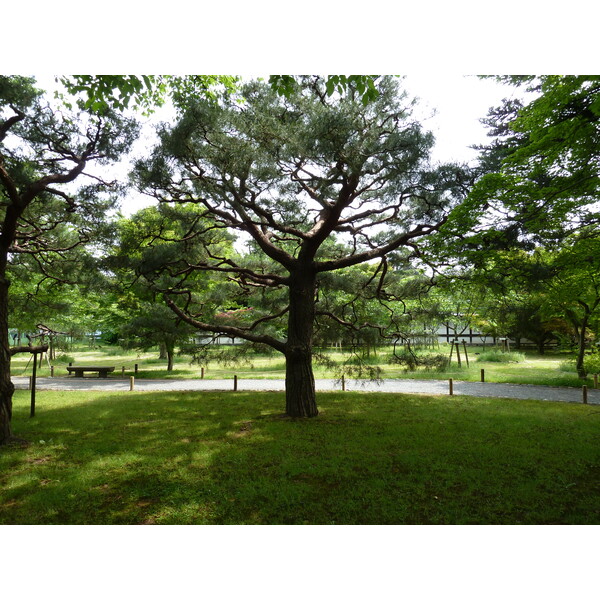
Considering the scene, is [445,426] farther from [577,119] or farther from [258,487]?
[577,119]

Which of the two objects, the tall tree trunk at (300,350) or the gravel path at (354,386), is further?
the gravel path at (354,386)

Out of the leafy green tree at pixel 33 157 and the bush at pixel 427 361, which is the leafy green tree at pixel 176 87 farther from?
the bush at pixel 427 361

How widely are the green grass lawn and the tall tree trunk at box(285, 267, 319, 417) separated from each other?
0.63 meters

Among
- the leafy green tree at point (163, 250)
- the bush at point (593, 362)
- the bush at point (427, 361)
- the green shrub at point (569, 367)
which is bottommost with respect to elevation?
the green shrub at point (569, 367)

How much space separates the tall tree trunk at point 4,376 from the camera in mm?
6785

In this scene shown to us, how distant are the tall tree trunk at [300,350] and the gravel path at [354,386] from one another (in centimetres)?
395

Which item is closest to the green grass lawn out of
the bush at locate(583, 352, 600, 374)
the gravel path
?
the gravel path

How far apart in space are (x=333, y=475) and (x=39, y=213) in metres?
10.8

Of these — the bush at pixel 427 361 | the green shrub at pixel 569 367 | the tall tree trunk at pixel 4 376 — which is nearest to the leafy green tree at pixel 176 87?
the tall tree trunk at pixel 4 376

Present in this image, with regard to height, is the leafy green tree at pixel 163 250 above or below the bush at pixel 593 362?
above

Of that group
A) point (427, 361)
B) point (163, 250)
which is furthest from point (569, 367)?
point (163, 250)

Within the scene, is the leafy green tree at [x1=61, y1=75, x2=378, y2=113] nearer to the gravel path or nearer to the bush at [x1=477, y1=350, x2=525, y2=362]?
the gravel path

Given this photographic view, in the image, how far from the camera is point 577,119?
4.82 meters

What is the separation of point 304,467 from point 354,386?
1069cm
